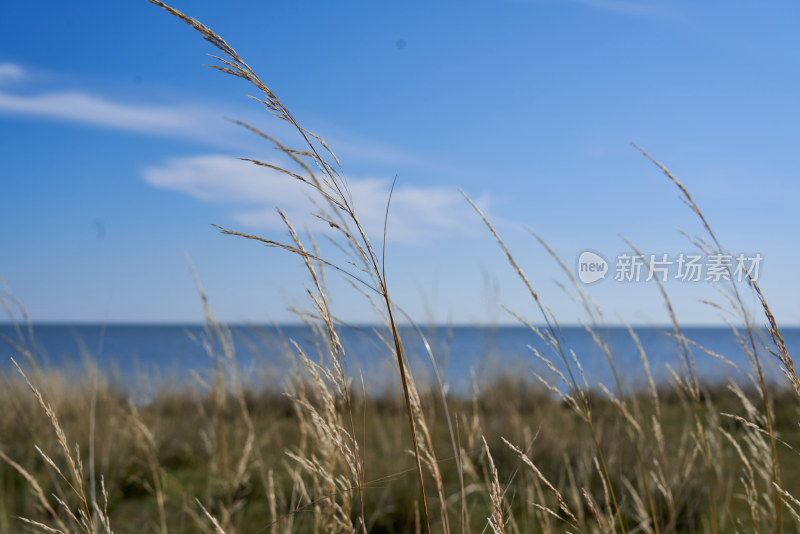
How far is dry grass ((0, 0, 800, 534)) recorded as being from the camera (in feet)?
3.65

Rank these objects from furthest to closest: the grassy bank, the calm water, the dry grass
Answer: the grassy bank → the calm water → the dry grass

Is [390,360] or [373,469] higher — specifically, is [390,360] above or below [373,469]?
above

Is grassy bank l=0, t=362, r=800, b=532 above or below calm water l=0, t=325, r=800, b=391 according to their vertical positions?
below

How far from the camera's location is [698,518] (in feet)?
9.46

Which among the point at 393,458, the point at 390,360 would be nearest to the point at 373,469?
the point at 393,458

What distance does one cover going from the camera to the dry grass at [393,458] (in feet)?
3.65

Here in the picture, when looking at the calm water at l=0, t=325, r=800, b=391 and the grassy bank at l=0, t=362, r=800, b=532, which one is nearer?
the calm water at l=0, t=325, r=800, b=391

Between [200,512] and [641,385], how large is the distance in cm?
531

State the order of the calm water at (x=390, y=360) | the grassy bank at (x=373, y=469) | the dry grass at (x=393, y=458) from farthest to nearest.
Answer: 1. the grassy bank at (x=373, y=469)
2. the calm water at (x=390, y=360)
3. the dry grass at (x=393, y=458)

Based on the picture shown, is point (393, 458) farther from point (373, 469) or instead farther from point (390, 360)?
point (390, 360)

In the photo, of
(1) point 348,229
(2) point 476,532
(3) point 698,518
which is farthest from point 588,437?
(1) point 348,229

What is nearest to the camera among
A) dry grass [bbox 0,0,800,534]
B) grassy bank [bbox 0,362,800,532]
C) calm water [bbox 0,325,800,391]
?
dry grass [bbox 0,0,800,534]

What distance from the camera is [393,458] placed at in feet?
11.3

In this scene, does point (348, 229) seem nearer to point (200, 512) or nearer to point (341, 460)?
point (341, 460)
